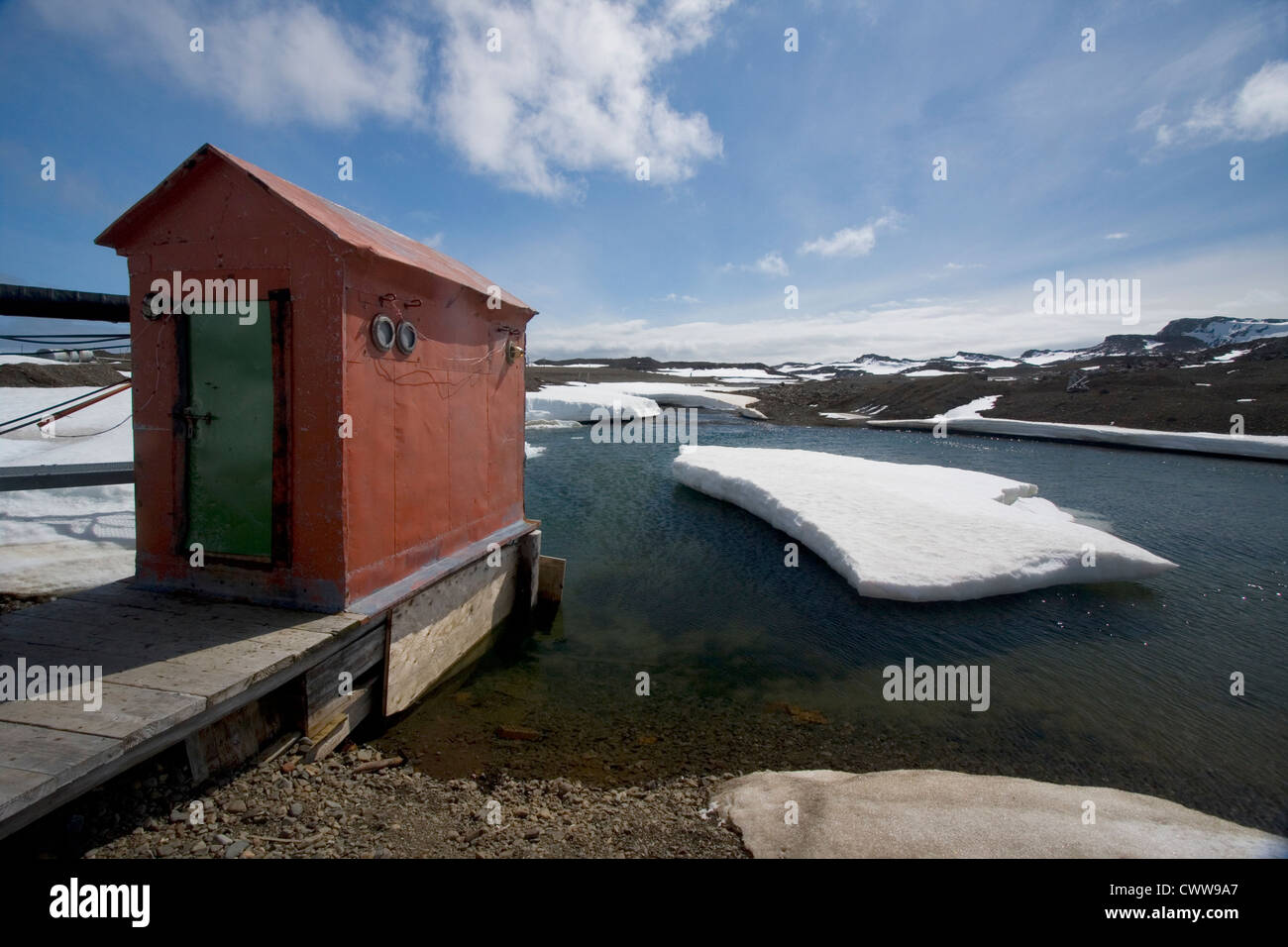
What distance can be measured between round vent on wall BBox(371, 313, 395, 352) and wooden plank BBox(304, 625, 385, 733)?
2313 mm

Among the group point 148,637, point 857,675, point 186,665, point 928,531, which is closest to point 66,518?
point 148,637

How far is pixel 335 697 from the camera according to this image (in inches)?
180

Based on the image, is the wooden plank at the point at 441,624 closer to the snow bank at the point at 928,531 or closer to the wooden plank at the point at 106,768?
the wooden plank at the point at 106,768

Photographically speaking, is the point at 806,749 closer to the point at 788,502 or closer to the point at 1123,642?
the point at 1123,642

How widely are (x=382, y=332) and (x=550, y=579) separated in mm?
4400

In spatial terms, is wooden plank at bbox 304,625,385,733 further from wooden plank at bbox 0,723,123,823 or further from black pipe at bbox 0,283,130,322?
black pipe at bbox 0,283,130,322

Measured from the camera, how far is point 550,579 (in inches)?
325

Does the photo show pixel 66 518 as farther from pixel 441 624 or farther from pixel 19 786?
pixel 19 786

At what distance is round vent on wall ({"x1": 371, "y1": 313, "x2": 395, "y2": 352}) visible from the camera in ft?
15.5

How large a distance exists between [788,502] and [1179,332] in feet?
400

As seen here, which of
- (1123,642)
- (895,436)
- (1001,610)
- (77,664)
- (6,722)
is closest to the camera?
(6,722)

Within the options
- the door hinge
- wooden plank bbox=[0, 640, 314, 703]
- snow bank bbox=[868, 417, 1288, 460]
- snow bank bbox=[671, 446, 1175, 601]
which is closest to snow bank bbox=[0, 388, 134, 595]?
the door hinge

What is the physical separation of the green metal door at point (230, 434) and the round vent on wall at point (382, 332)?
0.75 metres
